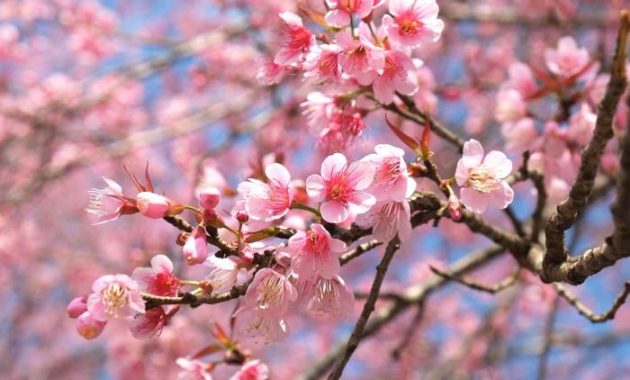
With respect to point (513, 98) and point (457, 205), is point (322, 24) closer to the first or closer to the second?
point (457, 205)

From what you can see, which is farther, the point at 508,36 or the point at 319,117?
the point at 508,36

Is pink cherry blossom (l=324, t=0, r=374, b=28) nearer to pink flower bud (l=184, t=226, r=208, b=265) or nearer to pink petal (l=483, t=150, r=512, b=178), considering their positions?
pink petal (l=483, t=150, r=512, b=178)

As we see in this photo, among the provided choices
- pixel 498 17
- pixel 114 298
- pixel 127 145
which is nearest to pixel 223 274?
pixel 114 298

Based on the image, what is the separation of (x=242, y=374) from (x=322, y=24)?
2.89 feet

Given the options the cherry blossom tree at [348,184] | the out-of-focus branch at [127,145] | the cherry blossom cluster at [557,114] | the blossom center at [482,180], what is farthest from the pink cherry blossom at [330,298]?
the out-of-focus branch at [127,145]

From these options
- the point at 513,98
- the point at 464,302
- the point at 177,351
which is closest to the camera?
the point at 513,98

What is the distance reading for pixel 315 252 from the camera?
4.19ft

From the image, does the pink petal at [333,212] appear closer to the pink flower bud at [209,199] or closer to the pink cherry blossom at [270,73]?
the pink flower bud at [209,199]

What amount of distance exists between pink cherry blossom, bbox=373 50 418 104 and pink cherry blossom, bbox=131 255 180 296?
65cm

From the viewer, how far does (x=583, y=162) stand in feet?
3.82

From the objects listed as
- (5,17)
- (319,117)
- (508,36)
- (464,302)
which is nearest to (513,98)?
(319,117)

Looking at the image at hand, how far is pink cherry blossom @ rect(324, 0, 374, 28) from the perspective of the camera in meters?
1.44

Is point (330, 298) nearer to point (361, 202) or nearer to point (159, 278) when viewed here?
point (361, 202)

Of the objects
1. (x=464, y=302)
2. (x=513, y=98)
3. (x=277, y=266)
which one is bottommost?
(x=464, y=302)
